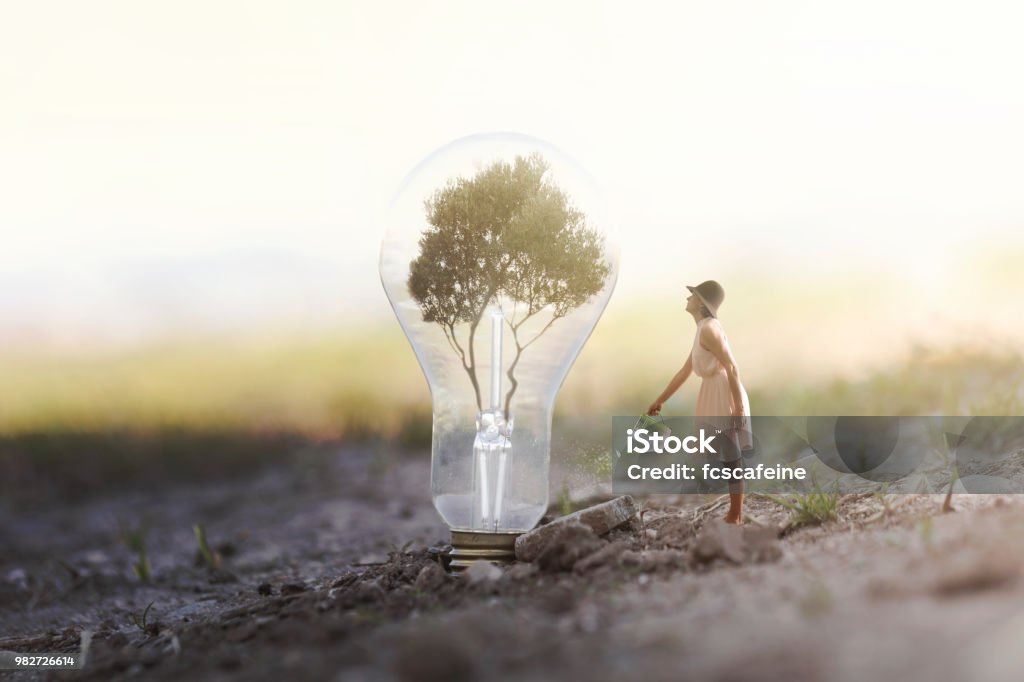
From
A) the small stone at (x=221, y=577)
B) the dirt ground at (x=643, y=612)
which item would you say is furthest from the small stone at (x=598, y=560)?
the small stone at (x=221, y=577)

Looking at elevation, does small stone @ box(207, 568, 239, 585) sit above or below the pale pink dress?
below

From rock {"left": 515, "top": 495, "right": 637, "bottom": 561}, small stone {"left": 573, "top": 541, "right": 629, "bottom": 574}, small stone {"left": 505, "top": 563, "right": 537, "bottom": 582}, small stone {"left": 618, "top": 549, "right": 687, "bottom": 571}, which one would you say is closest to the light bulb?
rock {"left": 515, "top": 495, "right": 637, "bottom": 561}

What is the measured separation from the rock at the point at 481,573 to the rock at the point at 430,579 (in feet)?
0.36

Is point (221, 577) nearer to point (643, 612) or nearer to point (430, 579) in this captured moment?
point (430, 579)

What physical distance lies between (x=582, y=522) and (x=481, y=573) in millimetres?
750

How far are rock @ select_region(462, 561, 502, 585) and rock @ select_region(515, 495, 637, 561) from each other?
223mm

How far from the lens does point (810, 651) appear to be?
2.74 metres

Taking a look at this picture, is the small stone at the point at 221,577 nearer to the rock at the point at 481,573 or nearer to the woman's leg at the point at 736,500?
the rock at the point at 481,573

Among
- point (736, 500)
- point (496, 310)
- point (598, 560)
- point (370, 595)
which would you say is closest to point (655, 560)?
point (598, 560)

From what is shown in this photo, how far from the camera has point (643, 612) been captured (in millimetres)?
3373

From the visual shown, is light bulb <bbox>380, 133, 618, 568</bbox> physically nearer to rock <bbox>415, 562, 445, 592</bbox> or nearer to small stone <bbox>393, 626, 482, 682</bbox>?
rock <bbox>415, 562, 445, 592</bbox>

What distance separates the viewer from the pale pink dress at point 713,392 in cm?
478

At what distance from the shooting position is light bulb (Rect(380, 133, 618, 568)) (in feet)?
15.7

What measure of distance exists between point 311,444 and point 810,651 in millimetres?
10824
